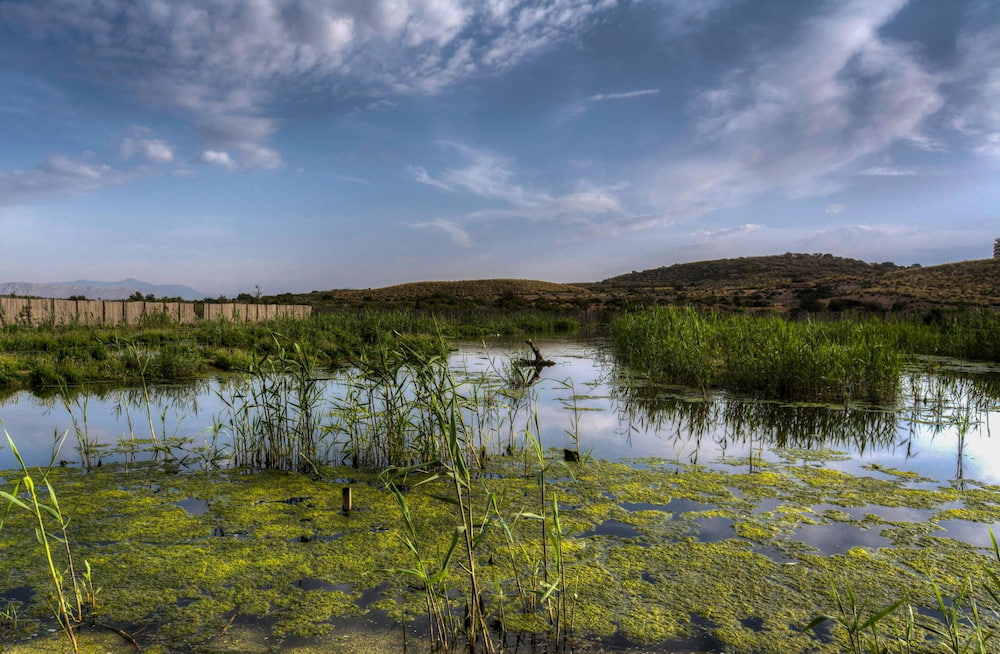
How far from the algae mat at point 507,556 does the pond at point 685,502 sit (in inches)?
0.6

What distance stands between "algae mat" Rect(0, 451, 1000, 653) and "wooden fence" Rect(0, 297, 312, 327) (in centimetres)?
1229

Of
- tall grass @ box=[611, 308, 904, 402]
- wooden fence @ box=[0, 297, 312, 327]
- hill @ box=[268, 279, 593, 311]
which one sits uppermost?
hill @ box=[268, 279, 593, 311]

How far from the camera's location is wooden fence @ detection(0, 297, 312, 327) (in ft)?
45.4

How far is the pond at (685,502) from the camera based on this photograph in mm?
2443

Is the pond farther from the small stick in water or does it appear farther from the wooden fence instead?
the wooden fence

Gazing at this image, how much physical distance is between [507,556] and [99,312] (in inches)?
647

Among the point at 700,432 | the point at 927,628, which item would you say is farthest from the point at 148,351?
the point at 927,628

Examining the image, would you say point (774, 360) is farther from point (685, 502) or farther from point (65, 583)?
point (65, 583)

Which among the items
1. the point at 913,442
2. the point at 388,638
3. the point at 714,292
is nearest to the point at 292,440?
the point at 388,638

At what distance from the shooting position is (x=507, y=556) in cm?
298

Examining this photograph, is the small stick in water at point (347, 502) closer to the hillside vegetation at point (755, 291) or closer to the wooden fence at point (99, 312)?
the wooden fence at point (99, 312)

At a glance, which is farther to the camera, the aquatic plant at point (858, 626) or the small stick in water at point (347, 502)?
the small stick in water at point (347, 502)

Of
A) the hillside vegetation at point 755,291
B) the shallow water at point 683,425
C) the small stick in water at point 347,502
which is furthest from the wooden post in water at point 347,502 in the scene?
the hillside vegetation at point 755,291

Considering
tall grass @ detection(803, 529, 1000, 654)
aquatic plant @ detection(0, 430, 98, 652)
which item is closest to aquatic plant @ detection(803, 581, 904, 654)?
tall grass @ detection(803, 529, 1000, 654)
